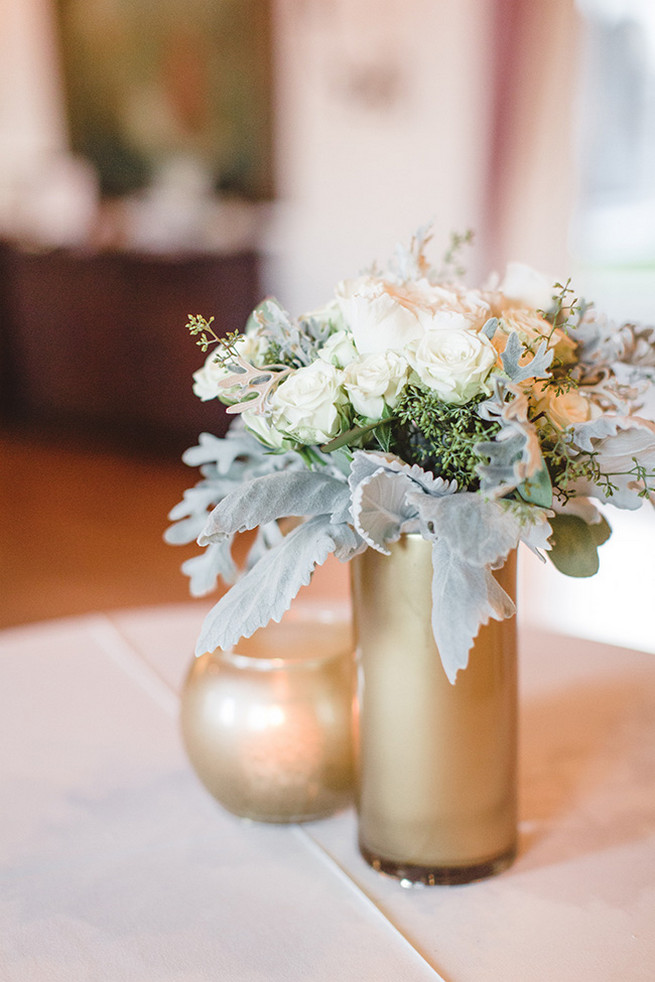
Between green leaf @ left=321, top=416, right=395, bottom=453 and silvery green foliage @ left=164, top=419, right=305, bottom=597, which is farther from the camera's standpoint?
silvery green foliage @ left=164, top=419, right=305, bottom=597

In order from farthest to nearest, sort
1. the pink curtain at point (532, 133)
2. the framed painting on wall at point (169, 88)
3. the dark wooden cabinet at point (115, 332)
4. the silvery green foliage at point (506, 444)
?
1. the framed painting on wall at point (169, 88)
2. the dark wooden cabinet at point (115, 332)
3. the pink curtain at point (532, 133)
4. the silvery green foliage at point (506, 444)

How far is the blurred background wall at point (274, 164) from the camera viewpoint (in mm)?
4125

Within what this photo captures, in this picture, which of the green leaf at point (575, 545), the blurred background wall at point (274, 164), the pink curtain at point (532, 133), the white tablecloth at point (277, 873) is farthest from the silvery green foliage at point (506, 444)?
the pink curtain at point (532, 133)

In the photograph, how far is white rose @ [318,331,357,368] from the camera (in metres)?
0.70

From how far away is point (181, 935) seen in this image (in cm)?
71

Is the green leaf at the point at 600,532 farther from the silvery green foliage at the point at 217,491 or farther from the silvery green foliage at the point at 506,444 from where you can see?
the silvery green foliage at the point at 217,491

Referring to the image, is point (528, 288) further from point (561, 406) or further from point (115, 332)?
point (115, 332)

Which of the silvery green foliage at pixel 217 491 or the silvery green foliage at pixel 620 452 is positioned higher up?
the silvery green foliage at pixel 620 452

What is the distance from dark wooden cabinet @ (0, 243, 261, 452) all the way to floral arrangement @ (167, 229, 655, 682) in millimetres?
3572

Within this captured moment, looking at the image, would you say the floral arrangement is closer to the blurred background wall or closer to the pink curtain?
the blurred background wall

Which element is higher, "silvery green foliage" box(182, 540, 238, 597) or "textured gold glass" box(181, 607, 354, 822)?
"silvery green foliage" box(182, 540, 238, 597)

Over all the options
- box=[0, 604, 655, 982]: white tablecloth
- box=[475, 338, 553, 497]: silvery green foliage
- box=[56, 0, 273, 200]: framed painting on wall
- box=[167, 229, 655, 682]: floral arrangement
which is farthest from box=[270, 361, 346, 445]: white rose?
box=[56, 0, 273, 200]: framed painting on wall

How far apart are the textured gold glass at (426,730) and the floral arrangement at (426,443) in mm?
51

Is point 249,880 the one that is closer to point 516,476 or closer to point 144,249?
point 516,476
